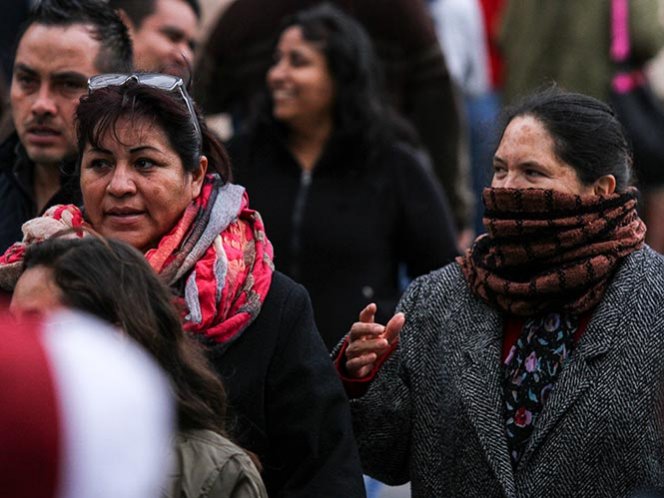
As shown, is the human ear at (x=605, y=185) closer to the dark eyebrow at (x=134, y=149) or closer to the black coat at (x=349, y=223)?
the dark eyebrow at (x=134, y=149)

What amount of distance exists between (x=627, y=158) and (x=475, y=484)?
3.35ft

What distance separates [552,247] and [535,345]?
0.85 ft

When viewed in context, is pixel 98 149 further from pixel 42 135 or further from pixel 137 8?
pixel 137 8

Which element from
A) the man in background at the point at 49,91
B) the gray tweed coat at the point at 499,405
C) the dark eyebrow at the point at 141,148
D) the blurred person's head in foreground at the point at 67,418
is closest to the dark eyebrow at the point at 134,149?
the dark eyebrow at the point at 141,148

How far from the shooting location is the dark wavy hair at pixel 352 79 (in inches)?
235

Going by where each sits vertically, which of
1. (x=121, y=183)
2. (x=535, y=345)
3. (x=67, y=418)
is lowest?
(x=535, y=345)

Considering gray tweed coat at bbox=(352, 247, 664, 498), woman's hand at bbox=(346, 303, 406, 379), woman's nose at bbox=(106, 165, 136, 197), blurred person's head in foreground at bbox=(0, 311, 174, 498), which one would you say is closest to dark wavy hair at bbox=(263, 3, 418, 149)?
gray tweed coat at bbox=(352, 247, 664, 498)

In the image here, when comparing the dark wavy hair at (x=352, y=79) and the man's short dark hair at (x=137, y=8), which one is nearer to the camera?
the dark wavy hair at (x=352, y=79)

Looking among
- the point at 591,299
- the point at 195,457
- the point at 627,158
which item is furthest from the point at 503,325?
the point at 195,457

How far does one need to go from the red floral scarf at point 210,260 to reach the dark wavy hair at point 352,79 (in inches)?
85.0

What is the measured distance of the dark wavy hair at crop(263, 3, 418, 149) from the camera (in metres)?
5.98

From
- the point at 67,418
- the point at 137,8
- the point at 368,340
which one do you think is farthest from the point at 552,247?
the point at 137,8

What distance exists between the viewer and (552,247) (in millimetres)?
4039

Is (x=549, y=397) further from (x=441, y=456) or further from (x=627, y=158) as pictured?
(x=627, y=158)
